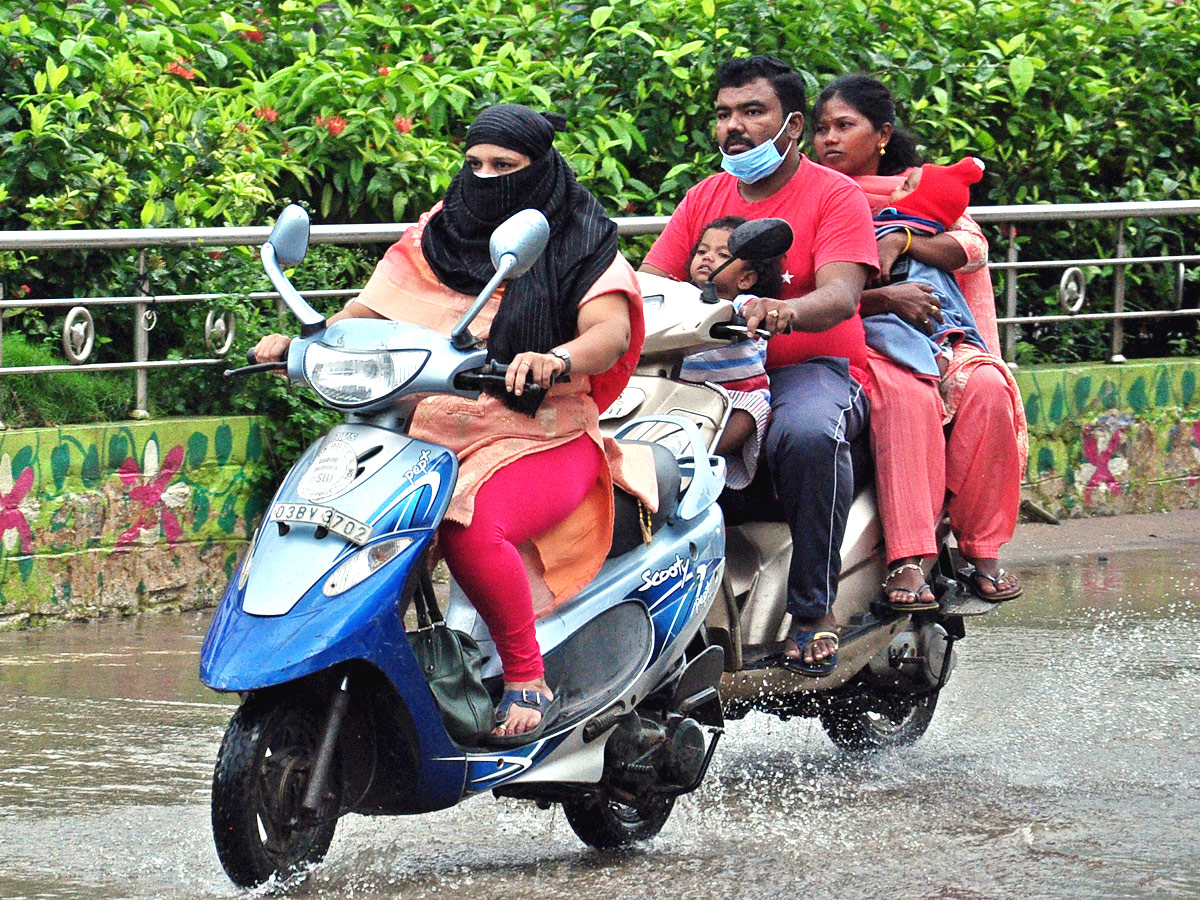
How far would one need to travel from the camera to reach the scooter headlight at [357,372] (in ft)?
13.0

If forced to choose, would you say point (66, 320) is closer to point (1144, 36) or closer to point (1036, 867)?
point (1036, 867)

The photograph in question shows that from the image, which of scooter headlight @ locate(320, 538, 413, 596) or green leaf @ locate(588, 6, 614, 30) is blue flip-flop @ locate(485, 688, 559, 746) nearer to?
scooter headlight @ locate(320, 538, 413, 596)

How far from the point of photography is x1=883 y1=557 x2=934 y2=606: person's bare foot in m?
5.38

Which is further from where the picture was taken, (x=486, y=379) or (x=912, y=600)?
(x=912, y=600)

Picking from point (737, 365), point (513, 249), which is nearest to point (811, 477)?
point (737, 365)

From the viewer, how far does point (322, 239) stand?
7.52 meters

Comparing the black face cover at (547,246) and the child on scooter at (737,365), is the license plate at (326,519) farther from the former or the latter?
the child on scooter at (737,365)

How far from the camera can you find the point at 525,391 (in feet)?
13.2

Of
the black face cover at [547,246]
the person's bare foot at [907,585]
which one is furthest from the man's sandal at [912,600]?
the black face cover at [547,246]

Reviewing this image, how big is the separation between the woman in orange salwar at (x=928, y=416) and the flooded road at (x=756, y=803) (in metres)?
0.60

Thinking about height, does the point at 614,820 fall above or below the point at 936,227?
below

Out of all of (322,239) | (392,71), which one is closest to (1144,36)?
(392,71)

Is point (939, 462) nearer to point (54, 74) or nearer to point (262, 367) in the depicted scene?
point (262, 367)

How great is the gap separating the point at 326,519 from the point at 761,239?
1.47 metres
